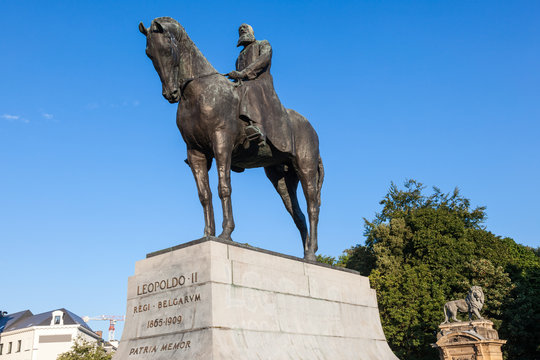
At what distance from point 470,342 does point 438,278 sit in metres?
9.06

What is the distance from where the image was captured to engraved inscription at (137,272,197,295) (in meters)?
8.26

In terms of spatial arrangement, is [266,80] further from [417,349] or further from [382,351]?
[417,349]

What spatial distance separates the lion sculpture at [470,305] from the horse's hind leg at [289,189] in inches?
852

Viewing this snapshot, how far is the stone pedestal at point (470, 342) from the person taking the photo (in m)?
29.0

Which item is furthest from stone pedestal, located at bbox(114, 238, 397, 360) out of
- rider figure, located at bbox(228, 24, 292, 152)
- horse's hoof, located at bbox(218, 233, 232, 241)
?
rider figure, located at bbox(228, 24, 292, 152)

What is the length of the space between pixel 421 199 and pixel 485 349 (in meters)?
20.0

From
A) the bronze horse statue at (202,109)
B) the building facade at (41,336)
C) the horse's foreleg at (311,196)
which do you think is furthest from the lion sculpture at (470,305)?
the building facade at (41,336)

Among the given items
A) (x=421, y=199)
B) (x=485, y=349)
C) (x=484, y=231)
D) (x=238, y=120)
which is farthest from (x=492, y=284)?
(x=238, y=120)

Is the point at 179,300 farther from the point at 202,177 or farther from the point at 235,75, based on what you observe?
the point at 235,75

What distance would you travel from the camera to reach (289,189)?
481 inches

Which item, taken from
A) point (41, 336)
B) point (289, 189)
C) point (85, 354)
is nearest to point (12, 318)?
point (41, 336)

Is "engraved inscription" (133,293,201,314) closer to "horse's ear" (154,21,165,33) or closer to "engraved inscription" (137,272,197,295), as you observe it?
"engraved inscription" (137,272,197,295)

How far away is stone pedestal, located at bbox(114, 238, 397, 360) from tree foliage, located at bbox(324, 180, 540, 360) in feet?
93.6

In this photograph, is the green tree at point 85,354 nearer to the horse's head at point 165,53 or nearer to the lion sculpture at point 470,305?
the lion sculpture at point 470,305
